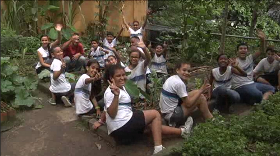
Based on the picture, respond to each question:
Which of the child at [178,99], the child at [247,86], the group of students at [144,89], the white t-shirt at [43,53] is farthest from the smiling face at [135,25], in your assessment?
the child at [178,99]

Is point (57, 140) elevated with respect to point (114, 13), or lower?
lower

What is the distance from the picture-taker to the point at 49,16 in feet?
33.7

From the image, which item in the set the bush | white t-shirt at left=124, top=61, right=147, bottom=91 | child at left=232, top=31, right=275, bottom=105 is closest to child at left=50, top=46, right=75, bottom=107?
white t-shirt at left=124, top=61, right=147, bottom=91

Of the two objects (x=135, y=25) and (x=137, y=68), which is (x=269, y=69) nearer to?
(x=137, y=68)

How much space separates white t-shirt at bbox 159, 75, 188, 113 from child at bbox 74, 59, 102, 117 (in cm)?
105

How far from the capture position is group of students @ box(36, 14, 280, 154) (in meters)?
3.82

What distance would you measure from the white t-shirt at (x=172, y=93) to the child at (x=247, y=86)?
1689 millimetres

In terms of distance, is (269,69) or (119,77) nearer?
(119,77)

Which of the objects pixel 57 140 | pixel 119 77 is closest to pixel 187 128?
pixel 119 77

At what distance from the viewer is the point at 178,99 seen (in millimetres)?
4328

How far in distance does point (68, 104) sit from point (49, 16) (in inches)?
222

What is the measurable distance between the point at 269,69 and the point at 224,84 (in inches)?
58.4

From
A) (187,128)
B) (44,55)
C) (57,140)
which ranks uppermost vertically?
(44,55)

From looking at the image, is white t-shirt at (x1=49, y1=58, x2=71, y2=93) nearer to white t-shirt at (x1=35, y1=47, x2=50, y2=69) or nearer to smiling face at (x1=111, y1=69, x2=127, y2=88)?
white t-shirt at (x1=35, y1=47, x2=50, y2=69)
